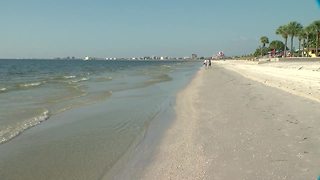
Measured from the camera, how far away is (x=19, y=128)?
11.1 meters

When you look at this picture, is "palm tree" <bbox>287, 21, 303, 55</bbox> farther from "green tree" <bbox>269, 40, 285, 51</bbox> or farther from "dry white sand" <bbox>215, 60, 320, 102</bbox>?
"dry white sand" <bbox>215, 60, 320, 102</bbox>

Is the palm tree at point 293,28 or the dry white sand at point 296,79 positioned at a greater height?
the palm tree at point 293,28

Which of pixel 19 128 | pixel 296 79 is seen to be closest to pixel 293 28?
pixel 296 79

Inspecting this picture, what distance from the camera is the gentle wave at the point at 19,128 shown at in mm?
9959

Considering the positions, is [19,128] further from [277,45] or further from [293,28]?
[277,45]

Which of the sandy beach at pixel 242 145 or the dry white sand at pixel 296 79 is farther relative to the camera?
the dry white sand at pixel 296 79

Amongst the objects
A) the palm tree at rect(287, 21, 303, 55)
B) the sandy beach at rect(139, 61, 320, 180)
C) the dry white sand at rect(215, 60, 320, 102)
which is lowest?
the dry white sand at rect(215, 60, 320, 102)

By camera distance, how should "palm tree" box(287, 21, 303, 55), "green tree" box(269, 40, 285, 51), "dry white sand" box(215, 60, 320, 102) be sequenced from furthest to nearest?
"green tree" box(269, 40, 285, 51)
"palm tree" box(287, 21, 303, 55)
"dry white sand" box(215, 60, 320, 102)

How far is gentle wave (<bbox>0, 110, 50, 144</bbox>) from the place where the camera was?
32.7ft

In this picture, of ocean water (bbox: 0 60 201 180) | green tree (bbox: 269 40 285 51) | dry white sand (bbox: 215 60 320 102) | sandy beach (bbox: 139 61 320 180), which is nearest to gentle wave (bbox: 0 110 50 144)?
ocean water (bbox: 0 60 201 180)

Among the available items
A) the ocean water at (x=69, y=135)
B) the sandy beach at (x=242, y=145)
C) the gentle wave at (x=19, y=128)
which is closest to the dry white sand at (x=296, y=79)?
the sandy beach at (x=242, y=145)

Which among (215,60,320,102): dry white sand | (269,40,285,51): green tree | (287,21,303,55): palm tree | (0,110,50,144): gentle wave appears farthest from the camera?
(269,40,285,51): green tree

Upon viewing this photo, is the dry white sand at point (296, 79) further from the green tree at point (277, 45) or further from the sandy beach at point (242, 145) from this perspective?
the green tree at point (277, 45)

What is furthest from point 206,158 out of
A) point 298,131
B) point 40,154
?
point 40,154
